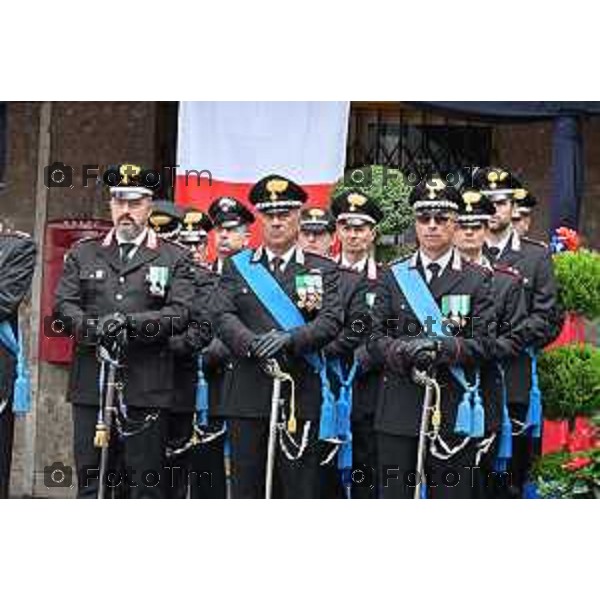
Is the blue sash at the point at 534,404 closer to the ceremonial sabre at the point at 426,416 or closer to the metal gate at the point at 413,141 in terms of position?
the ceremonial sabre at the point at 426,416

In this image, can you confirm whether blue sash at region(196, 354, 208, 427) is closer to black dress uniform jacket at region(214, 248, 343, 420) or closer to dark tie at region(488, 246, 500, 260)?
black dress uniform jacket at region(214, 248, 343, 420)

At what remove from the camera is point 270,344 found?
25.6 ft

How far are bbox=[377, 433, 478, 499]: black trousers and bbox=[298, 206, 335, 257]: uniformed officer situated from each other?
1277mm

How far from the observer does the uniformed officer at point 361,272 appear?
8.45 m

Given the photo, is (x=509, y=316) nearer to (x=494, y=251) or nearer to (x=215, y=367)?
(x=494, y=251)

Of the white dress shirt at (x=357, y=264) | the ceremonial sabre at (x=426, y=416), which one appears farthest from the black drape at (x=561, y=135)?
the ceremonial sabre at (x=426, y=416)

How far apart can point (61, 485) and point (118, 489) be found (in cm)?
329

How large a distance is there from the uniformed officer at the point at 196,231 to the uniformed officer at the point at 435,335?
141 cm

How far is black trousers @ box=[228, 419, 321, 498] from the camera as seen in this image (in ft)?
26.3

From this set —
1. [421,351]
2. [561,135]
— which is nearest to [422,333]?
[421,351]

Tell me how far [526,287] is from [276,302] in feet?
4.23

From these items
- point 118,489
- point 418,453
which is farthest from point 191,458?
point 418,453

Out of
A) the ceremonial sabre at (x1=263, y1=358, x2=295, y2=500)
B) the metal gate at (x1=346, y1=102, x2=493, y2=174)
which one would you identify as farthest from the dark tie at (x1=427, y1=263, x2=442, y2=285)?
the metal gate at (x1=346, y1=102, x2=493, y2=174)

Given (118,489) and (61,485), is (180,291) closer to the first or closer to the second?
(118,489)
